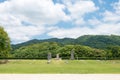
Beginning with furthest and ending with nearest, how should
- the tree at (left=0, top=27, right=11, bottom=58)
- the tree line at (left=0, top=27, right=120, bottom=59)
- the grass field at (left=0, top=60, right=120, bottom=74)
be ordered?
the tree line at (left=0, top=27, right=120, bottom=59) → the tree at (left=0, top=27, right=11, bottom=58) → the grass field at (left=0, top=60, right=120, bottom=74)

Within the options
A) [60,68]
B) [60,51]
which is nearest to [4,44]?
[60,68]

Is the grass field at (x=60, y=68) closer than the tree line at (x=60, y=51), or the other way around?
the grass field at (x=60, y=68)

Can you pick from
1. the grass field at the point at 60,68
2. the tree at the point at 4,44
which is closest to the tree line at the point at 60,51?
the tree at the point at 4,44

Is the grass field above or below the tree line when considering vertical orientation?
below

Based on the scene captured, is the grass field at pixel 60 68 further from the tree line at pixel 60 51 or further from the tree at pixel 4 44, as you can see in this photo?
the tree line at pixel 60 51

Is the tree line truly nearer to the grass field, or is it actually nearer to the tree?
the tree

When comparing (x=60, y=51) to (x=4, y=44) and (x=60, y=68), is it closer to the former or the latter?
(x=4, y=44)

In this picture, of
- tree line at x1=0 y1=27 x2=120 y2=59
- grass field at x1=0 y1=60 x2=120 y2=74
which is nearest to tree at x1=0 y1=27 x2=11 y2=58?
tree line at x1=0 y1=27 x2=120 y2=59

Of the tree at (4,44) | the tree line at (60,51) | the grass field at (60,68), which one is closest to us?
the grass field at (60,68)
